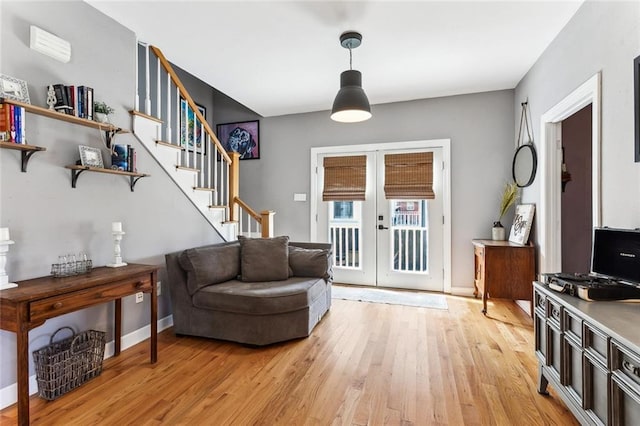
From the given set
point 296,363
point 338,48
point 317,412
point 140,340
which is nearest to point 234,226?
point 140,340

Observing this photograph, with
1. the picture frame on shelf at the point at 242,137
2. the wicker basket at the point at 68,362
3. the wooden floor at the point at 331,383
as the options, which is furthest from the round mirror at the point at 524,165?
the wicker basket at the point at 68,362

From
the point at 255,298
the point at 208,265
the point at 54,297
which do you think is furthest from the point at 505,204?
the point at 54,297

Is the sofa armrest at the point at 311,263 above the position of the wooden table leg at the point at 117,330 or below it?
above

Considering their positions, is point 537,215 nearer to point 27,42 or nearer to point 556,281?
point 556,281

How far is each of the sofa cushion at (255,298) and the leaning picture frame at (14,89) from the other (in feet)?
5.94

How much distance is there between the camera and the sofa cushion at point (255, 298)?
2.63 m

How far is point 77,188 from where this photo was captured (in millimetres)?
2287

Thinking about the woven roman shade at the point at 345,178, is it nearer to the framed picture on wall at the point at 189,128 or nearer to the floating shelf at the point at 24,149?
the framed picture on wall at the point at 189,128

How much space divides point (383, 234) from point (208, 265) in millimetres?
2589

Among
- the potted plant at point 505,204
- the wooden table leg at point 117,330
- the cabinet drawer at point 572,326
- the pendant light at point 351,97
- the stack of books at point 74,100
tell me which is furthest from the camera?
the potted plant at point 505,204

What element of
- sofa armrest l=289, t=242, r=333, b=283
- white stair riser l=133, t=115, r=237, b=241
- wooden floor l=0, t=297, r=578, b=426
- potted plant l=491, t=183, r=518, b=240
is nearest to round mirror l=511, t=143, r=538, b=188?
potted plant l=491, t=183, r=518, b=240

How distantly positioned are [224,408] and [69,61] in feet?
8.52

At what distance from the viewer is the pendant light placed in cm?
262

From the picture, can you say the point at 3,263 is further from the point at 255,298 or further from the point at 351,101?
the point at 351,101
